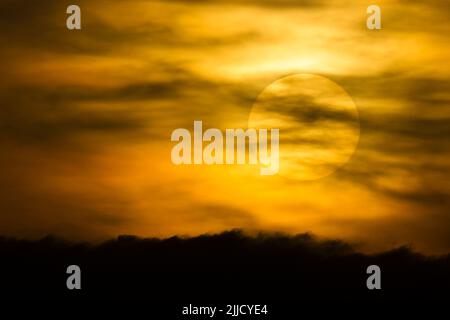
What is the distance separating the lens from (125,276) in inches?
3088

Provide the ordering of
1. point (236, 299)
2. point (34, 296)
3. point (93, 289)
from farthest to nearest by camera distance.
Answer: point (93, 289) < point (34, 296) < point (236, 299)

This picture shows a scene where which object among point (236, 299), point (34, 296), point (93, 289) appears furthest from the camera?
point (93, 289)

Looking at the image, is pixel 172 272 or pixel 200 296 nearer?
pixel 200 296

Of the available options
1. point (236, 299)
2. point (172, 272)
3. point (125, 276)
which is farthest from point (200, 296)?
point (172, 272)
